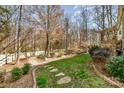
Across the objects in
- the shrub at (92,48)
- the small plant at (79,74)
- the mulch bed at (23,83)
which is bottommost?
the mulch bed at (23,83)

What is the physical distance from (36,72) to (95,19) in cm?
124

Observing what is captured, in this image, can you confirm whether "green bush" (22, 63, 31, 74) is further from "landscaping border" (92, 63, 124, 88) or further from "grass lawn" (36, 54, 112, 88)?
"landscaping border" (92, 63, 124, 88)

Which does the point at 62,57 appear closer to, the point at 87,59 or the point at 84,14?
the point at 87,59

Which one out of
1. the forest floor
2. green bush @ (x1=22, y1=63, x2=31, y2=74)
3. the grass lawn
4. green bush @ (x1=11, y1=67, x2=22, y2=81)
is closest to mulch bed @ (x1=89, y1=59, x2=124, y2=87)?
the grass lawn

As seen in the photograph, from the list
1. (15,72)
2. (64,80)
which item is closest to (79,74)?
(64,80)

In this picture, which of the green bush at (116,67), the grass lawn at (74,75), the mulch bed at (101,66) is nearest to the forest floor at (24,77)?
the grass lawn at (74,75)

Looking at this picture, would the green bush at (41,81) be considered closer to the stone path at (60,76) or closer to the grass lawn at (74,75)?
the grass lawn at (74,75)

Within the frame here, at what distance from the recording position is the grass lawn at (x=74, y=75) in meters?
4.14

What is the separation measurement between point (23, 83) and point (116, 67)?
4.80ft

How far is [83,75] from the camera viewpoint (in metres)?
4.27

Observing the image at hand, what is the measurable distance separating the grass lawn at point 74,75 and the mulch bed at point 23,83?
4.8 inches

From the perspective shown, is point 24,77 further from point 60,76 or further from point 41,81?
point 60,76
